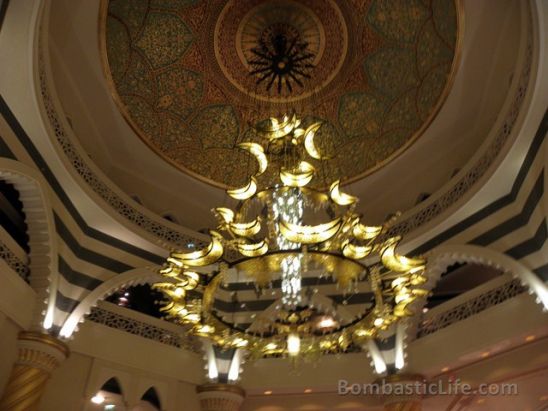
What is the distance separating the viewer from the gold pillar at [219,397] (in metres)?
9.12

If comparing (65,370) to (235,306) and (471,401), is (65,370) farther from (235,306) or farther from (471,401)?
(471,401)

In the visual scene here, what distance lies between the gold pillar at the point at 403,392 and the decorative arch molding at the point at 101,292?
4570 millimetres

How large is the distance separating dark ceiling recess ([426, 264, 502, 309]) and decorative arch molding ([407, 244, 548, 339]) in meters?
3.36

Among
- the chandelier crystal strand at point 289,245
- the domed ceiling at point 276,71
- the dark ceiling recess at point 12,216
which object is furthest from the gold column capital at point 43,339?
the domed ceiling at point 276,71

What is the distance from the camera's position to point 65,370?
8.55 meters

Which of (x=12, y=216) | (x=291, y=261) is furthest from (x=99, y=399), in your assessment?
(x=291, y=261)

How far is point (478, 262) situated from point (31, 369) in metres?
7.31

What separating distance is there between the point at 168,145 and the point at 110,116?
1335mm

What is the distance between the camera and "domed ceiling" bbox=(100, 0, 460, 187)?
31.3 feet

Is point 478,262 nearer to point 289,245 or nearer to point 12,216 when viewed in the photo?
point 289,245

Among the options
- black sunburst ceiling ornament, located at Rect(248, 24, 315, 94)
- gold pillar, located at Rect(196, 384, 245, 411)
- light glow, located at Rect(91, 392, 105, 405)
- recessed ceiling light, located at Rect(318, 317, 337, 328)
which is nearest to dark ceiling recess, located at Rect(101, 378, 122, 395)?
light glow, located at Rect(91, 392, 105, 405)

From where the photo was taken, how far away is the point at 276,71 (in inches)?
397

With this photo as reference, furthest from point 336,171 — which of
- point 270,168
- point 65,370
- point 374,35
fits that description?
point 65,370

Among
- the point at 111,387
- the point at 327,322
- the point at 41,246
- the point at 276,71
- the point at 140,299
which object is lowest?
the point at 111,387
